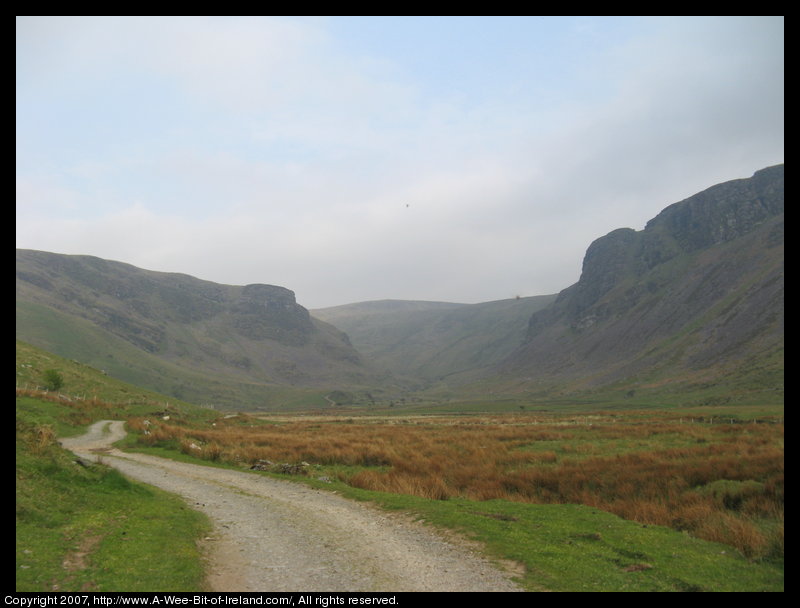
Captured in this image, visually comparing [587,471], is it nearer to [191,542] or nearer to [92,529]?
[191,542]

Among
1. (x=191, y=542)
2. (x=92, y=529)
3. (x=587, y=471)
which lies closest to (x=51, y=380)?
(x=92, y=529)

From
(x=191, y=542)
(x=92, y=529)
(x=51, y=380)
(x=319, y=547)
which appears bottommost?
(x=51, y=380)

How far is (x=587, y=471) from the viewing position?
20.7 m

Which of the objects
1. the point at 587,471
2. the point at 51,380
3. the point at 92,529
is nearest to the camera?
the point at 92,529

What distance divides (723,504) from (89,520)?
18.5 m

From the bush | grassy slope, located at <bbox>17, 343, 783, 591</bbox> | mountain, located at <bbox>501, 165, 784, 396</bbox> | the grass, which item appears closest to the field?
grassy slope, located at <bbox>17, 343, 783, 591</bbox>

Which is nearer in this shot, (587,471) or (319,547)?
(319,547)

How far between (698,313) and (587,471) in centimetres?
14660

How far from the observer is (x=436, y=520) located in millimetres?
13219

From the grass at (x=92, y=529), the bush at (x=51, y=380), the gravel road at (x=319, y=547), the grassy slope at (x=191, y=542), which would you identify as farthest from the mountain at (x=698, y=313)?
the bush at (x=51, y=380)

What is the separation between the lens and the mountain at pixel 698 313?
359ft

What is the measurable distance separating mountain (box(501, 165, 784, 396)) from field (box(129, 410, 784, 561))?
7583cm

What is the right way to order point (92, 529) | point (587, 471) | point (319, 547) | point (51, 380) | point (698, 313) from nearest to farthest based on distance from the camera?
1. point (92, 529)
2. point (319, 547)
3. point (587, 471)
4. point (51, 380)
5. point (698, 313)
